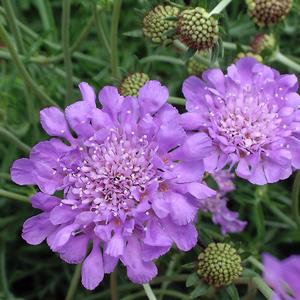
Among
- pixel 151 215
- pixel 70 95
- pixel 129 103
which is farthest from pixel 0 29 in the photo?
pixel 151 215

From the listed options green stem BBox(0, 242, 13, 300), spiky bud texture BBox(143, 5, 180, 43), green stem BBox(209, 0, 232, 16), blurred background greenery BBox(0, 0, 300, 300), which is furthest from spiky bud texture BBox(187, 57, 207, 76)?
green stem BBox(0, 242, 13, 300)

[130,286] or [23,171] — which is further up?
[23,171]

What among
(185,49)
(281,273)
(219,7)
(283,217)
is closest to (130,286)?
(283,217)

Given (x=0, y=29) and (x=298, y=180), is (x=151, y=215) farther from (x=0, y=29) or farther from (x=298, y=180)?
(x=0, y=29)

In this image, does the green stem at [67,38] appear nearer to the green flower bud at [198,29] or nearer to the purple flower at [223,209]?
the green flower bud at [198,29]

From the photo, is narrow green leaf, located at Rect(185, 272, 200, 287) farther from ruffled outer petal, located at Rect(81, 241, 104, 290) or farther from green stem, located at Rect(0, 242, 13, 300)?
green stem, located at Rect(0, 242, 13, 300)

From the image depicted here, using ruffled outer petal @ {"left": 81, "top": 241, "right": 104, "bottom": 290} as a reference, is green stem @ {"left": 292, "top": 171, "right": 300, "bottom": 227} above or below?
below

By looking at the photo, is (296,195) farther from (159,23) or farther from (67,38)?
(67,38)

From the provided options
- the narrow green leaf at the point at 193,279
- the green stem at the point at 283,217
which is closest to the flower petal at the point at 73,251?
the narrow green leaf at the point at 193,279
